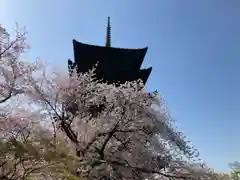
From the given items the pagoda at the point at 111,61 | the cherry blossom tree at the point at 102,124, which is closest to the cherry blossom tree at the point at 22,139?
the cherry blossom tree at the point at 102,124

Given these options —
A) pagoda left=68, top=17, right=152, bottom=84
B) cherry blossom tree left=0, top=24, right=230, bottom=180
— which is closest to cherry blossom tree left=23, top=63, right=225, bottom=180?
cherry blossom tree left=0, top=24, right=230, bottom=180

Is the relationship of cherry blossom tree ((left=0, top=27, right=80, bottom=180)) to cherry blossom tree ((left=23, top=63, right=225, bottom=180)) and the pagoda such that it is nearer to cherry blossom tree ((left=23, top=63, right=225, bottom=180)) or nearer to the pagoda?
cherry blossom tree ((left=23, top=63, right=225, bottom=180))

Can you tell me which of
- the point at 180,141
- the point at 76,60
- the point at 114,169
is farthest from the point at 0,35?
the point at 76,60

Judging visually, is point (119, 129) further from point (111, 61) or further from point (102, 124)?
point (111, 61)

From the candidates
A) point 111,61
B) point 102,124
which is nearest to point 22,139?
point 102,124

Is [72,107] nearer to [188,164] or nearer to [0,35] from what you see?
[0,35]

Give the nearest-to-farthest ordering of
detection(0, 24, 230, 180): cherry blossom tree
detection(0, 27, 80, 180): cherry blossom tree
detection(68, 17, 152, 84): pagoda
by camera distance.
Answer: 1. detection(0, 27, 80, 180): cherry blossom tree
2. detection(0, 24, 230, 180): cherry blossom tree
3. detection(68, 17, 152, 84): pagoda

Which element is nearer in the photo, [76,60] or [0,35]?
[0,35]

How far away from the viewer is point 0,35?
768 centimetres

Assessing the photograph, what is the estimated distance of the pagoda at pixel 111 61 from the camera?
50.0 feet

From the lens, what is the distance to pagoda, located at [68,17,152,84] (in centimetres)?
1525

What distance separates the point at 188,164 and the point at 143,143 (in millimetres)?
1567

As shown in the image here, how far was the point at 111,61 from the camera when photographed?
50.6 feet

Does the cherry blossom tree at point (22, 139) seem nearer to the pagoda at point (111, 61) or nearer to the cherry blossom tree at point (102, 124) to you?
the cherry blossom tree at point (102, 124)
